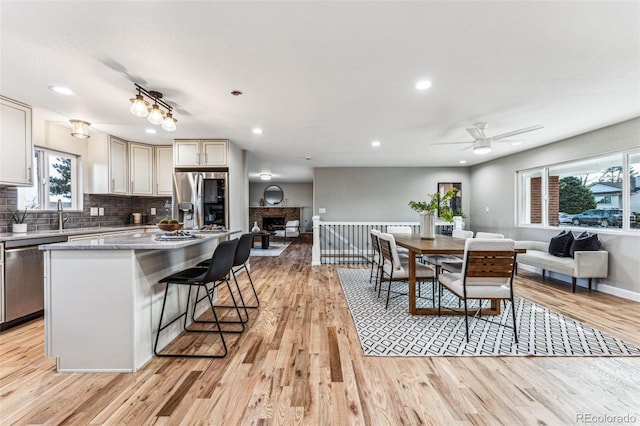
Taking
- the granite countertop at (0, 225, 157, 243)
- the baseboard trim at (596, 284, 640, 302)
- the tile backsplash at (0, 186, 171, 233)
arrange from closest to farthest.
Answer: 1. the granite countertop at (0, 225, 157, 243)
2. the tile backsplash at (0, 186, 171, 233)
3. the baseboard trim at (596, 284, 640, 302)

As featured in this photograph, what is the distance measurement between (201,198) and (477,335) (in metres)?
4.13

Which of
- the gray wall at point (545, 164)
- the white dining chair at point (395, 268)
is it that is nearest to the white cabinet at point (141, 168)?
the white dining chair at point (395, 268)

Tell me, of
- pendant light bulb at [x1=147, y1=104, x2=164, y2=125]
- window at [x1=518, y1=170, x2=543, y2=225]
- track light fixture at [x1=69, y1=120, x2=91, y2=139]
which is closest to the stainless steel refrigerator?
track light fixture at [x1=69, y1=120, x2=91, y2=139]

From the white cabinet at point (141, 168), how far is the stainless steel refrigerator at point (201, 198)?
90cm

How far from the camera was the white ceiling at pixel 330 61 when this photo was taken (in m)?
1.63

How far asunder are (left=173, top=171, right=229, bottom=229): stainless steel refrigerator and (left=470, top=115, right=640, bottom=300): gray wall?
5.65 m

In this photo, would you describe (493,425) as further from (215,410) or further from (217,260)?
(217,260)

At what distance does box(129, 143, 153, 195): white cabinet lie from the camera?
4.72m

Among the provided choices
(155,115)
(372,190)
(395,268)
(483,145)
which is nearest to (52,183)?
(155,115)

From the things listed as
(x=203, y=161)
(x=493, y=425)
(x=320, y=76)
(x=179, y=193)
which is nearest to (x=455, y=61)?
(x=320, y=76)

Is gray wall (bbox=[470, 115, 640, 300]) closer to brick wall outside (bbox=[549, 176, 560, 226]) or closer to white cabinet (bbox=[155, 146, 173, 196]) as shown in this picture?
brick wall outside (bbox=[549, 176, 560, 226])

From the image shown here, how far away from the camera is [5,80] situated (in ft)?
8.08

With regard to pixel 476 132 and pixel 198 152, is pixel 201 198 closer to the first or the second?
pixel 198 152

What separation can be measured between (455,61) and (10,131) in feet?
14.7
